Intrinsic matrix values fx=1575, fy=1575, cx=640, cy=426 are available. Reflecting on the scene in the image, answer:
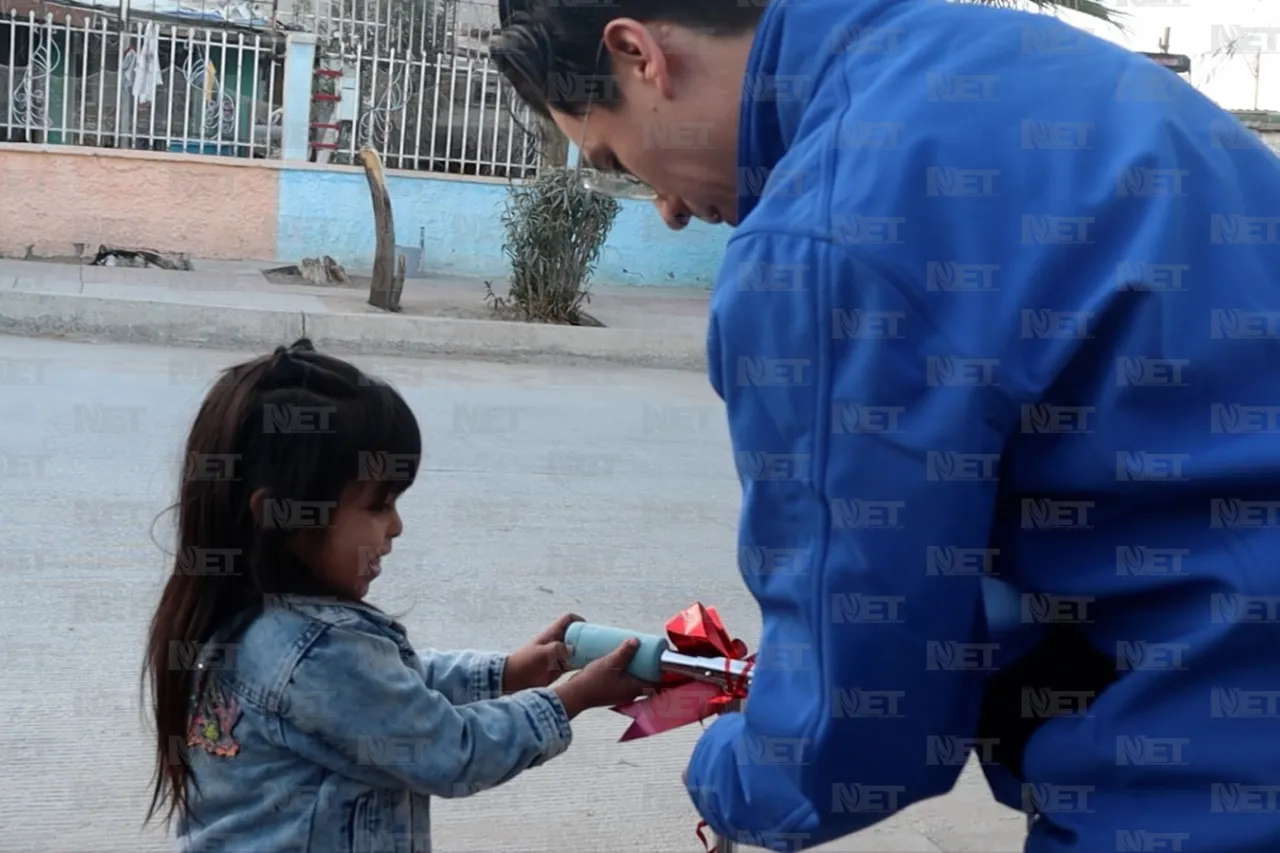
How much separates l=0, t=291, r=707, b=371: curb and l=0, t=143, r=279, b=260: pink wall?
289 cm

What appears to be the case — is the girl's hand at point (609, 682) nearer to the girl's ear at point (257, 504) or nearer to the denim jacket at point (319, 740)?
the denim jacket at point (319, 740)

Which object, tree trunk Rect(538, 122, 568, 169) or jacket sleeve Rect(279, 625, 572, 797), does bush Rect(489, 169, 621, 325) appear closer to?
tree trunk Rect(538, 122, 568, 169)

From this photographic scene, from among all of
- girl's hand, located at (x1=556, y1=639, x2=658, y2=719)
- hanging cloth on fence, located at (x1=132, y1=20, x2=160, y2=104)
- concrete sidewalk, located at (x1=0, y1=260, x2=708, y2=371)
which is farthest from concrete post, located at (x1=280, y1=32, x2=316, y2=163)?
girl's hand, located at (x1=556, y1=639, x2=658, y2=719)

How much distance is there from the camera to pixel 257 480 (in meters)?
1.81

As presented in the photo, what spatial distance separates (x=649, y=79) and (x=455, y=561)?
4.06 meters

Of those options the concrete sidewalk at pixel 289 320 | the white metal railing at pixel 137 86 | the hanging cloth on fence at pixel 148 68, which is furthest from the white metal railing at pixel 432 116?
the concrete sidewalk at pixel 289 320

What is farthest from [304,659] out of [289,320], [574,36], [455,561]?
[289,320]

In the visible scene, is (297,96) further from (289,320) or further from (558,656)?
(558,656)

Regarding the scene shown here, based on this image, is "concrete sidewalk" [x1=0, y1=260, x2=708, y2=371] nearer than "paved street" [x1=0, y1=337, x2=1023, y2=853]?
No

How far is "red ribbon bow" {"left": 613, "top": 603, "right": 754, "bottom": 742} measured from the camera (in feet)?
5.42

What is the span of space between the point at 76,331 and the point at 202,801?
8480 mm

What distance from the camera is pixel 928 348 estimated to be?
1.03 m

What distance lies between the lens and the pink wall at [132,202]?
12281mm

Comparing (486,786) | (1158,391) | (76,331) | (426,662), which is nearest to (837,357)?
(1158,391)
